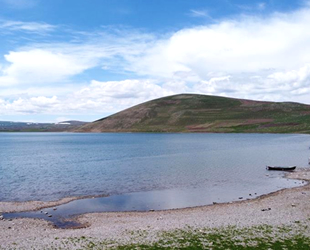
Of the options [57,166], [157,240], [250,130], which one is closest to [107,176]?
[57,166]

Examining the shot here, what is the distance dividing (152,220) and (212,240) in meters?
8.17

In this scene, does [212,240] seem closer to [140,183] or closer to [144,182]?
[140,183]

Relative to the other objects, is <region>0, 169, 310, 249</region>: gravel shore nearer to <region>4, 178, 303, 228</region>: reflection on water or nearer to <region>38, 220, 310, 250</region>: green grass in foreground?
<region>38, 220, 310, 250</region>: green grass in foreground

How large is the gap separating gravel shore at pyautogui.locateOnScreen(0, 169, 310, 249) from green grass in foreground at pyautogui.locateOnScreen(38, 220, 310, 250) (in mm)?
638

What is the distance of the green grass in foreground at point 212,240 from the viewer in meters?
18.7

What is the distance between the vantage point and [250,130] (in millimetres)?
182250

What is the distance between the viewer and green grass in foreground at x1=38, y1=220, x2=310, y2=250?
1872 centimetres

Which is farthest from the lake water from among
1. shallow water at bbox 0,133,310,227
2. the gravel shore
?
the gravel shore

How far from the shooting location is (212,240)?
19.9 meters

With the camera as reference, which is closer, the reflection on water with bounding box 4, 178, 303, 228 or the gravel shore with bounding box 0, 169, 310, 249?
the gravel shore with bounding box 0, 169, 310, 249

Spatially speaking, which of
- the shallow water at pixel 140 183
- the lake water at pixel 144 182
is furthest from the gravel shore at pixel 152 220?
the lake water at pixel 144 182

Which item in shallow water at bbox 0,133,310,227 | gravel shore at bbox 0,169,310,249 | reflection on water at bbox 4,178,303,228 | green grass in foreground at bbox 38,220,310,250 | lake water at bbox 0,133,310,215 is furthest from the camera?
lake water at bbox 0,133,310,215

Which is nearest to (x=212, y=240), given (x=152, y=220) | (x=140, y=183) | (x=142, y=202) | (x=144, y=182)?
(x=152, y=220)

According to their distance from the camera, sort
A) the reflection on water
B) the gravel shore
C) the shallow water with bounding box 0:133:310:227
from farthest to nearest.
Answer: the shallow water with bounding box 0:133:310:227, the reflection on water, the gravel shore
